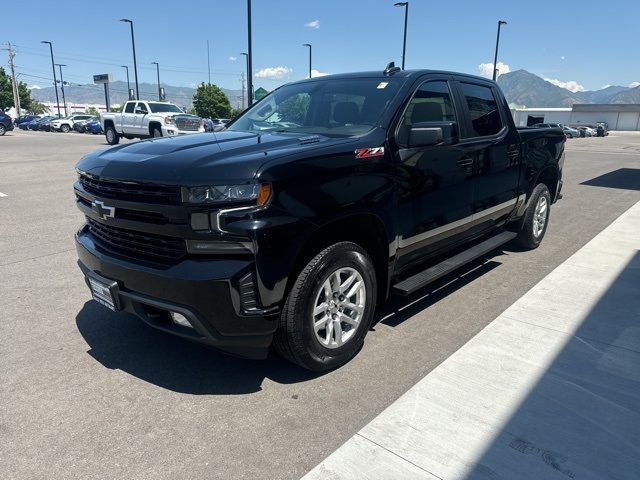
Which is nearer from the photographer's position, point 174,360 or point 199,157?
point 199,157

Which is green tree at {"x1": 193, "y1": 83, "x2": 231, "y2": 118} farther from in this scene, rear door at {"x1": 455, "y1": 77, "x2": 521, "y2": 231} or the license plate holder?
the license plate holder

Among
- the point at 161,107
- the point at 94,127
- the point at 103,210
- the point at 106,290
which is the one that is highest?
the point at 161,107

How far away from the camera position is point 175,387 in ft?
9.96

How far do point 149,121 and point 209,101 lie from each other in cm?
4725

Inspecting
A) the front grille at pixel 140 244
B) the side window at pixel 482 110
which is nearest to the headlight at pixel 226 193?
the front grille at pixel 140 244

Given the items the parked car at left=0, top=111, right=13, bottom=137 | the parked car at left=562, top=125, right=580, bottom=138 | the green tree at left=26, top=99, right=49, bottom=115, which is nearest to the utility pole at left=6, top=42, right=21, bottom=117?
the green tree at left=26, top=99, right=49, bottom=115

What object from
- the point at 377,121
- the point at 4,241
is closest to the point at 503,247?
the point at 377,121

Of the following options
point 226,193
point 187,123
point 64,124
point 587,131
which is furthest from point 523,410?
point 587,131

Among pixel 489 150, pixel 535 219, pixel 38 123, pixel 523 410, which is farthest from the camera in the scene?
pixel 38 123

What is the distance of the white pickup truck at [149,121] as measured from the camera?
2122cm

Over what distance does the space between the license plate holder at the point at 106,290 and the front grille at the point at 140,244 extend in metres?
0.20

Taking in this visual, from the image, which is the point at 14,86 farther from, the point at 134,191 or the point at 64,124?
the point at 134,191

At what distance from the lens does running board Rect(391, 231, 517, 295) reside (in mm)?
3613

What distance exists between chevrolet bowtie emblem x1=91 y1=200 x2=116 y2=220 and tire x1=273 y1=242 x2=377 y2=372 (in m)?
1.22
